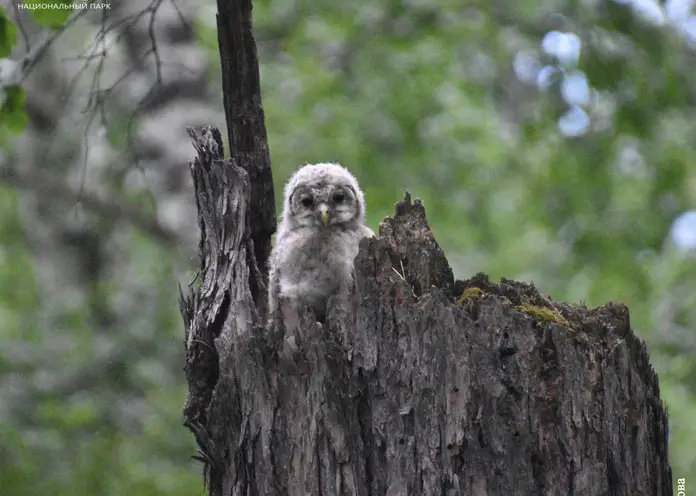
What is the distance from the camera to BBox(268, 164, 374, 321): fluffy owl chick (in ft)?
12.9

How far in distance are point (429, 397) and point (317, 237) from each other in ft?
4.71

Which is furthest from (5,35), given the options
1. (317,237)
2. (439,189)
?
(439,189)

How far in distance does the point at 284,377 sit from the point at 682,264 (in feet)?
21.9

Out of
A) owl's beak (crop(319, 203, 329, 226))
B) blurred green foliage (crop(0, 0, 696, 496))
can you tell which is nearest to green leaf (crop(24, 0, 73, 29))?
owl's beak (crop(319, 203, 329, 226))

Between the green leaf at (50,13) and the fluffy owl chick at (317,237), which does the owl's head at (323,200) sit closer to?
the fluffy owl chick at (317,237)

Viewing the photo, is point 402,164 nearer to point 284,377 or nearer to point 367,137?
point 367,137

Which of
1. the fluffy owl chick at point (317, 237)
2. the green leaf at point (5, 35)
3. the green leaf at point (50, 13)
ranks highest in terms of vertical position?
the green leaf at point (50, 13)

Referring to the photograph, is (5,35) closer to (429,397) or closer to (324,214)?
(324,214)

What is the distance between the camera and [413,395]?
119 inches

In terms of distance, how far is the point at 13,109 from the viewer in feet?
12.3

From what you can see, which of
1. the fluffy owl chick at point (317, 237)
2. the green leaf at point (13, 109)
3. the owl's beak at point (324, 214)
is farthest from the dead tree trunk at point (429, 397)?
the green leaf at point (13, 109)

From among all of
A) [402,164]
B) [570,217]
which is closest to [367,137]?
[402,164]

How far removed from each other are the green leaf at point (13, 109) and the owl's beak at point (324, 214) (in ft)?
4.49

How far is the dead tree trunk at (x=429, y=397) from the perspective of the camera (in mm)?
2953
